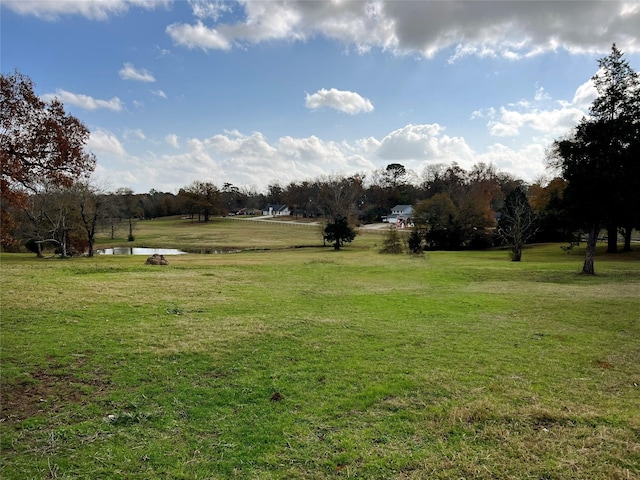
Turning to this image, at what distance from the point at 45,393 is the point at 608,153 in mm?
23037

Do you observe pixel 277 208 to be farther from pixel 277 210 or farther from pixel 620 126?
pixel 620 126

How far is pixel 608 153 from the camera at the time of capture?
60.6 ft

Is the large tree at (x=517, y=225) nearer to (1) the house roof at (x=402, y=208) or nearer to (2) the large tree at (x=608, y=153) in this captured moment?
(2) the large tree at (x=608, y=153)

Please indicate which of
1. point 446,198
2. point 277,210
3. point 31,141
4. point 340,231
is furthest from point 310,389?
point 277,210

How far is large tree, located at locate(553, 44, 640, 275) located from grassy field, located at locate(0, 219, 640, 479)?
9439mm

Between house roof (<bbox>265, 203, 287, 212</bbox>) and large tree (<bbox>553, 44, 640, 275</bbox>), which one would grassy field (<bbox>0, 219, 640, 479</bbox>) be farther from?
house roof (<bbox>265, 203, 287, 212</bbox>)

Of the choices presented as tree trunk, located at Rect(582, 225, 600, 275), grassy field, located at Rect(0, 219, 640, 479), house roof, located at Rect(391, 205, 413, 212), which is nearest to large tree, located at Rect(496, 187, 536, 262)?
tree trunk, located at Rect(582, 225, 600, 275)

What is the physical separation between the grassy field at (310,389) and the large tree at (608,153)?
372 inches

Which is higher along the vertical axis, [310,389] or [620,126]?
[620,126]

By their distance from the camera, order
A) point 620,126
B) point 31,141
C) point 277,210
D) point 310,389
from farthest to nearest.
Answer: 1. point 277,210
2. point 620,126
3. point 31,141
4. point 310,389

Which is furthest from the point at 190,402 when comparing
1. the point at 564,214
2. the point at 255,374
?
the point at 564,214

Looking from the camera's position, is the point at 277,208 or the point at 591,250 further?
the point at 277,208

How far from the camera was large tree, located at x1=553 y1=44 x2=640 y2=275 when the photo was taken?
18.2m

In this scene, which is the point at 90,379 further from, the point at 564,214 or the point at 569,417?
the point at 564,214
